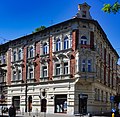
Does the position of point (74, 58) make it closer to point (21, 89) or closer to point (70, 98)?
point (70, 98)

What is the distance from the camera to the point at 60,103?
4281 cm

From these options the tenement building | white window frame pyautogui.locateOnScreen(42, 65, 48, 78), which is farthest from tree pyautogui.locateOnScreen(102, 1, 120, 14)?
white window frame pyautogui.locateOnScreen(42, 65, 48, 78)

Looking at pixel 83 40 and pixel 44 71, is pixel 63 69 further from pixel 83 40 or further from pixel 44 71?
pixel 83 40

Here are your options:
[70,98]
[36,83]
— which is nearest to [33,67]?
[36,83]

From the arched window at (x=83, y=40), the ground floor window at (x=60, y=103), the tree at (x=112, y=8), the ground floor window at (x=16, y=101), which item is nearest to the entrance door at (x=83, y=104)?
the ground floor window at (x=60, y=103)

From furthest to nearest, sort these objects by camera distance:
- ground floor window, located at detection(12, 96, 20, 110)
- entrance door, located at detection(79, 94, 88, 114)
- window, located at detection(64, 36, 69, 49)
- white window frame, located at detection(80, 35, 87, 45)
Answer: ground floor window, located at detection(12, 96, 20, 110), window, located at detection(64, 36, 69, 49), white window frame, located at detection(80, 35, 87, 45), entrance door, located at detection(79, 94, 88, 114)

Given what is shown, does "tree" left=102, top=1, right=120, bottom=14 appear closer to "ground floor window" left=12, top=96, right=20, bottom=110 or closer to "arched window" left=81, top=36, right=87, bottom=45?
"arched window" left=81, top=36, right=87, bottom=45

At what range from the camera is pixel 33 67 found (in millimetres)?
48750

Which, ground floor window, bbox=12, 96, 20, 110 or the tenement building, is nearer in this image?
the tenement building

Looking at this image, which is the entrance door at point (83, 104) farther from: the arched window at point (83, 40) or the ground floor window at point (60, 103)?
the arched window at point (83, 40)

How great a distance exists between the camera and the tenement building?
135ft

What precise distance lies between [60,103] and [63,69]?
4779mm

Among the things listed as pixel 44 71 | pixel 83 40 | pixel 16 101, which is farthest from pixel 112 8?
pixel 16 101

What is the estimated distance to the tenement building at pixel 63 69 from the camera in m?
41.1
